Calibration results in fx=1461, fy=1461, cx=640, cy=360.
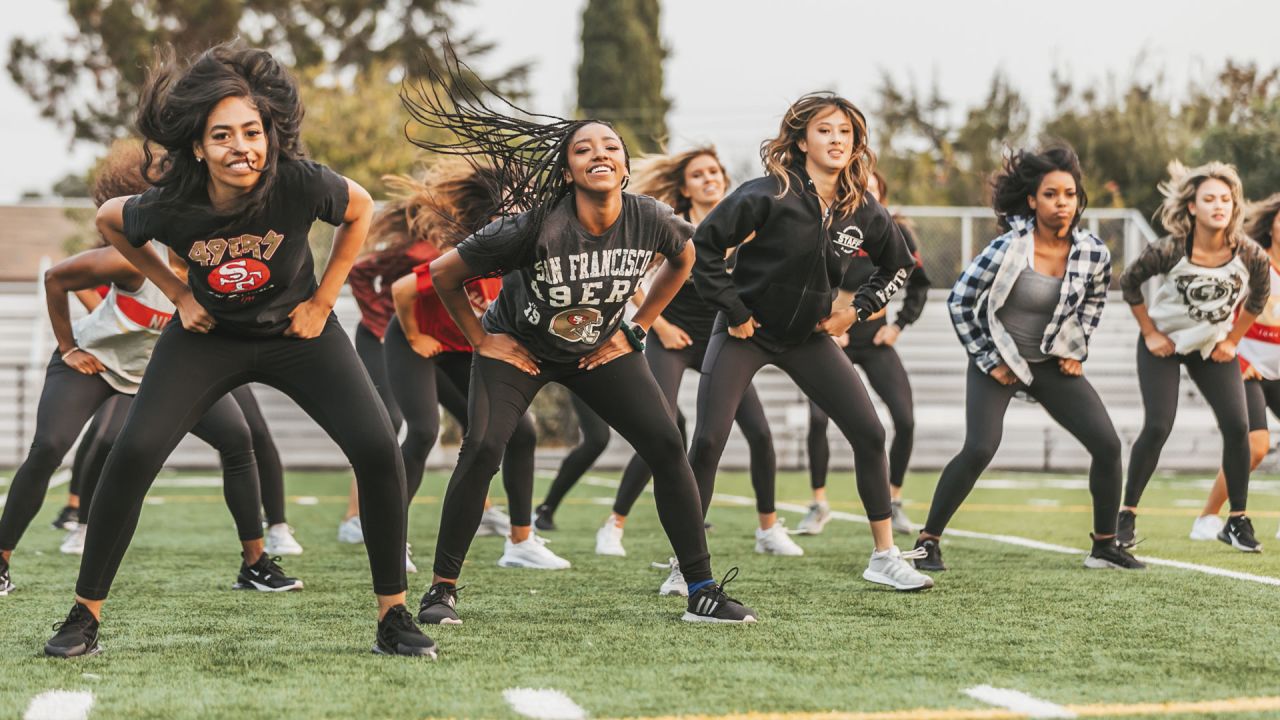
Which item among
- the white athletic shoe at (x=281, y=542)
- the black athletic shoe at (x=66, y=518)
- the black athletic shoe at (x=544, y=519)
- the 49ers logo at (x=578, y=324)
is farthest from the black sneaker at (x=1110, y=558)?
the black athletic shoe at (x=66, y=518)

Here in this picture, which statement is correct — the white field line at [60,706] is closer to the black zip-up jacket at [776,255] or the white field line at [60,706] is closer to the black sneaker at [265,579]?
the black sneaker at [265,579]

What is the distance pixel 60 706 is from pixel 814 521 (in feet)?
18.9

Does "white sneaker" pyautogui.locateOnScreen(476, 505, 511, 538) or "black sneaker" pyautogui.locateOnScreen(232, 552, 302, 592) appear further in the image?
"white sneaker" pyautogui.locateOnScreen(476, 505, 511, 538)

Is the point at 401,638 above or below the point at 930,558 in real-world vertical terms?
above

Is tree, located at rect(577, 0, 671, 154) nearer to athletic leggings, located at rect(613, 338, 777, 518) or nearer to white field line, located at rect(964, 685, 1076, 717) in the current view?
athletic leggings, located at rect(613, 338, 777, 518)

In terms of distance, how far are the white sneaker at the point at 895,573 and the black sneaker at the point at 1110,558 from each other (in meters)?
1.16

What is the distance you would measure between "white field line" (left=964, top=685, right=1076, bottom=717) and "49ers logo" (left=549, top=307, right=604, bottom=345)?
1.93m

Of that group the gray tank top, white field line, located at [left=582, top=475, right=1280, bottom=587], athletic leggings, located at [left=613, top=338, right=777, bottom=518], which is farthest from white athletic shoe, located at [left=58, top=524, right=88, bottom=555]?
the gray tank top

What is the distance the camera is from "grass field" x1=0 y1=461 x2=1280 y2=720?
394 cm

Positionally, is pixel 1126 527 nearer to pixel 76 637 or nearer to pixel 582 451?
pixel 582 451

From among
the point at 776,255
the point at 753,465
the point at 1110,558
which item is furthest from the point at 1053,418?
the point at 753,465

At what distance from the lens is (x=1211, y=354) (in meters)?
7.59

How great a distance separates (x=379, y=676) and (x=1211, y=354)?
5.09 meters

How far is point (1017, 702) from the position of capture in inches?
152
